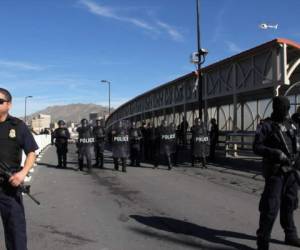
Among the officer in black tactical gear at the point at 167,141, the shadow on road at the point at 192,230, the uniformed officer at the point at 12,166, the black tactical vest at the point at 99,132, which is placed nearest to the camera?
the uniformed officer at the point at 12,166

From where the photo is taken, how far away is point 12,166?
194 inches

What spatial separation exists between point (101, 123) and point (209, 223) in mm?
11842

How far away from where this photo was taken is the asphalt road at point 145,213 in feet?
23.0

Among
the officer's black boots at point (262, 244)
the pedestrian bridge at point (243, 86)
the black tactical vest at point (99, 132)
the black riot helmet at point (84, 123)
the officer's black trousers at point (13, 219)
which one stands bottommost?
the officer's black boots at point (262, 244)

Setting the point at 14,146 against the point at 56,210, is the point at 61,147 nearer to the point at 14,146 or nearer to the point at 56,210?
the point at 56,210

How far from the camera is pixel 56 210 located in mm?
A: 9594

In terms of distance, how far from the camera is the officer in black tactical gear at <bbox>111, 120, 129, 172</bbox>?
17.8 m

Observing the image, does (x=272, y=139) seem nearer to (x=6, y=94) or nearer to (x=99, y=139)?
(x=6, y=94)

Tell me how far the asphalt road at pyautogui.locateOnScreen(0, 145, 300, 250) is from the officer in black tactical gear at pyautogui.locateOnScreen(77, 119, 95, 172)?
7.57 ft

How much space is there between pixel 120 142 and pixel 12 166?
13087mm

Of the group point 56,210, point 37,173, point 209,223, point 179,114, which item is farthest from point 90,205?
point 179,114

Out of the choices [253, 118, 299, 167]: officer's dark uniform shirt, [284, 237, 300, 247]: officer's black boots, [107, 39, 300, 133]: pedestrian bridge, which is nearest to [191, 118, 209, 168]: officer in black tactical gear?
[107, 39, 300, 133]: pedestrian bridge

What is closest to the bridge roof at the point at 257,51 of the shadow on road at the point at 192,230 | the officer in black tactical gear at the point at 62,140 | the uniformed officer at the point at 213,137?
the uniformed officer at the point at 213,137

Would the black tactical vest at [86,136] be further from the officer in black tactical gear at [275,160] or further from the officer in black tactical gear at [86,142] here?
the officer in black tactical gear at [275,160]
